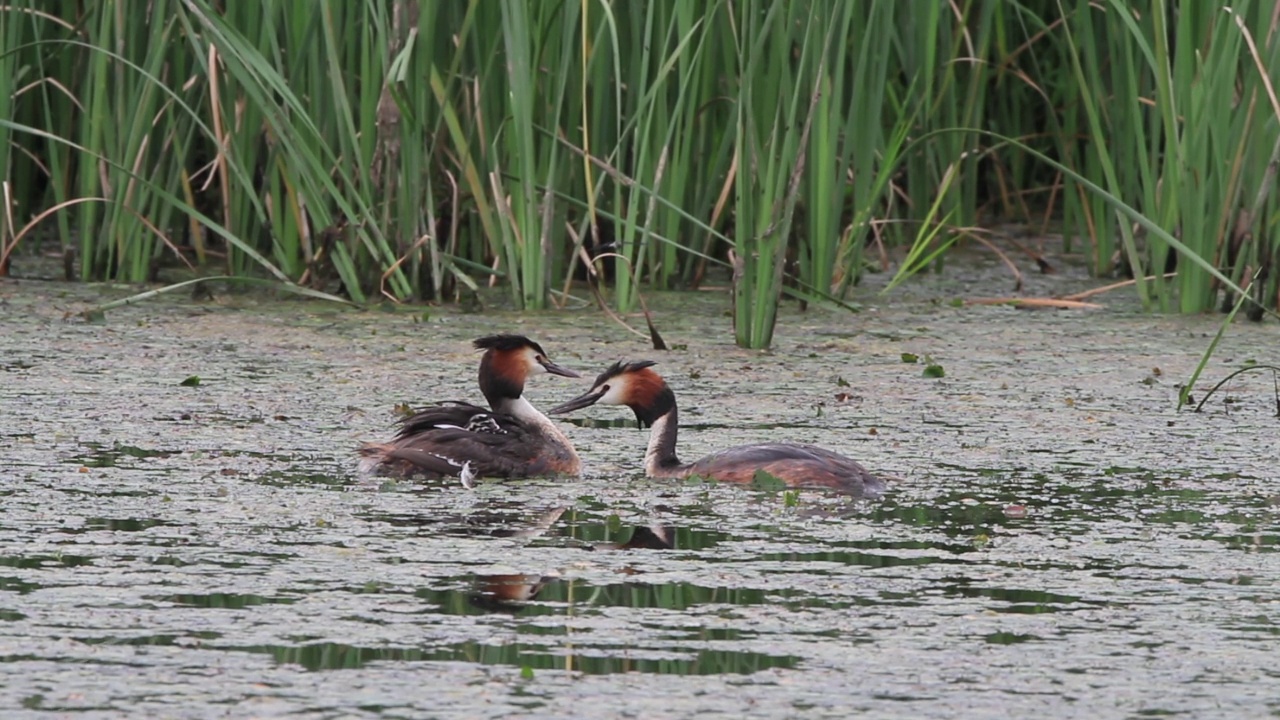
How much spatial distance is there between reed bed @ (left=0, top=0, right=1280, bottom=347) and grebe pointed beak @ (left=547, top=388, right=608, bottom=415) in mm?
1251

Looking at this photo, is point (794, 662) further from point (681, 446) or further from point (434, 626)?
point (681, 446)

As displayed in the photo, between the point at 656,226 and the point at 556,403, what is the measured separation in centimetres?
210

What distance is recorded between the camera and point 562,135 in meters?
9.01

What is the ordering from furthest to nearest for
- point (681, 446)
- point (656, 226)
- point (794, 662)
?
point (656, 226) < point (681, 446) < point (794, 662)

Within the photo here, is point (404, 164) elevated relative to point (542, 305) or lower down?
elevated

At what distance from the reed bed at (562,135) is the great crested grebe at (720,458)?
4.42ft

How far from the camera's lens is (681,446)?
21.4 feet

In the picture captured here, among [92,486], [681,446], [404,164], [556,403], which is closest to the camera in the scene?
[92,486]

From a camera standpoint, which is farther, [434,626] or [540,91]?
[540,91]

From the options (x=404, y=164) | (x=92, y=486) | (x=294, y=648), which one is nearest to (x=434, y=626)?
(x=294, y=648)

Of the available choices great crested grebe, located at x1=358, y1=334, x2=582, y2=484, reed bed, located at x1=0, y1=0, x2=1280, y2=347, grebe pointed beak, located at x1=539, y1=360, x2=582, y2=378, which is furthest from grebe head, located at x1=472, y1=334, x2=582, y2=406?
reed bed, located at x1=0, y1=0, x2=1280, y2=347

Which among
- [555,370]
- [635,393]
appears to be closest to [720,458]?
[635,393]

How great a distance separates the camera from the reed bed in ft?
26.4

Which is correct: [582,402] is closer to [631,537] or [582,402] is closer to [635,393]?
[635,393]
